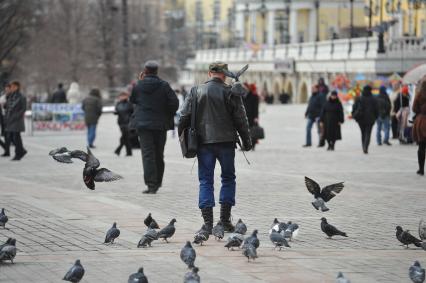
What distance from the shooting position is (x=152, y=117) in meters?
19.5

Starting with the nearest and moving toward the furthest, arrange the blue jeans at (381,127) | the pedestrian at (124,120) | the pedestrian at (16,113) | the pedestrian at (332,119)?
the pedestrian at (16,113)
the pedestrian at (124,120)
the pedestrian at (332,119)
the blue jeans at (381,127)

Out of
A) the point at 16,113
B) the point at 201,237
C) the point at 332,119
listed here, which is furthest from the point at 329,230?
the point at 332,119

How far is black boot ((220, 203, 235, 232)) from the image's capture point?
1439cm

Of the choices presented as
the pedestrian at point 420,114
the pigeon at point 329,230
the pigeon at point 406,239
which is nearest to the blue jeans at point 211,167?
the pigeon at point 329,230

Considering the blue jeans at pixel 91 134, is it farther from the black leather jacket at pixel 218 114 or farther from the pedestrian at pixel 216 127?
the black leather jacket at pixel 218 114

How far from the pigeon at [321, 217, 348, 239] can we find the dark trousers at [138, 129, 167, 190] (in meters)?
5.77

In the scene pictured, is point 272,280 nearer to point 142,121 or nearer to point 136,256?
point 136,256

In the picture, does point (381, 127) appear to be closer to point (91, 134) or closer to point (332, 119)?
point (332, 119)

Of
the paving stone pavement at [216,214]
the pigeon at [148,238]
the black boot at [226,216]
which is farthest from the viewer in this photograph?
the black boot at [226,216]

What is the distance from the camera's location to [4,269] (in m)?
11.7

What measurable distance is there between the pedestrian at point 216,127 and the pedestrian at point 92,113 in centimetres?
2066

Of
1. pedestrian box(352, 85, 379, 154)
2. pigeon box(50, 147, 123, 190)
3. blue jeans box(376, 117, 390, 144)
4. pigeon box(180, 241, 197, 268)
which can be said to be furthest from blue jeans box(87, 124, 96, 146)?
pigeon box(180, 241, 197, 268)

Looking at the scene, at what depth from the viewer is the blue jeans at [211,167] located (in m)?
14.2

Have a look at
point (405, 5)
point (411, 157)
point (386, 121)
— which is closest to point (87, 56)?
point (405, 5)
